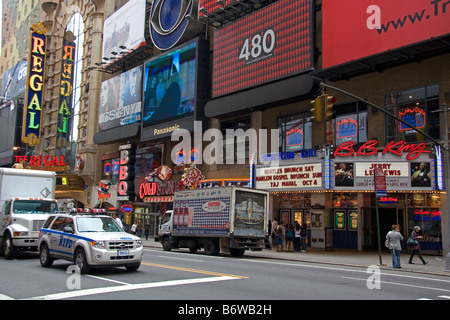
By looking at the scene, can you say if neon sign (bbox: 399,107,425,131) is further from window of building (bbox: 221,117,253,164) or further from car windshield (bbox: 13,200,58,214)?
car windshield (bbox: 13,200,58,214)

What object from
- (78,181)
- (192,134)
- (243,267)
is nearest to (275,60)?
(192,134)

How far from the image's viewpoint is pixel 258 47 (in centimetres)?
3259

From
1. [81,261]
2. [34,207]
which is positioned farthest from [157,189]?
[81,261]

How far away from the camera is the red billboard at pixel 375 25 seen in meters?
23.0

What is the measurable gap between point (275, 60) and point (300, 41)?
7.68ft

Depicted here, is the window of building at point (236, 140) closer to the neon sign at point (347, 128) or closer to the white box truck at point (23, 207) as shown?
the neon sign at point (347, 128)

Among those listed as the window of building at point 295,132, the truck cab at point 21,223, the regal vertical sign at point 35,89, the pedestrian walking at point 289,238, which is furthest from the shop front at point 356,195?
the regal vertical sign at point 35,89

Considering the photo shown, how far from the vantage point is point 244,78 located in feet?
110

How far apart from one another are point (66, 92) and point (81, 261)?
166ft

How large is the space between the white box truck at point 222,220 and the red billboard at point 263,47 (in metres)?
10.6

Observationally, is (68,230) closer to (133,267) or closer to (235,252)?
(133,267)
